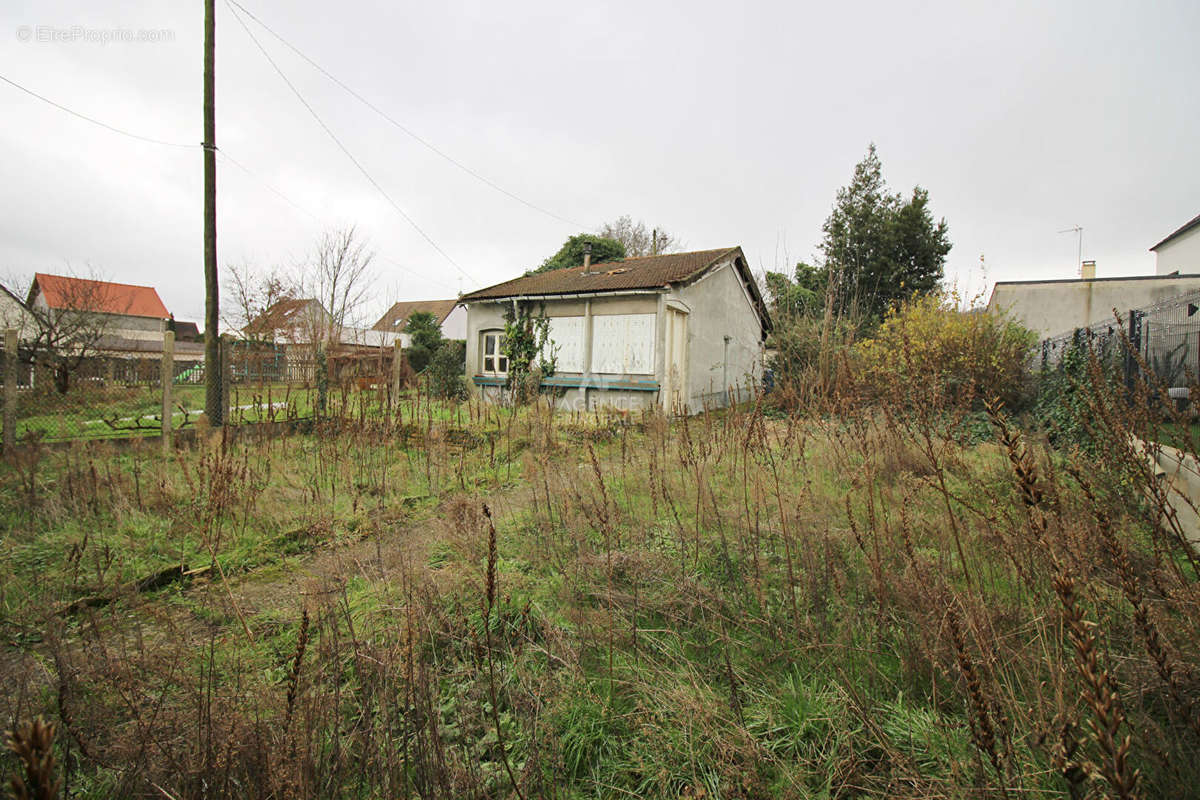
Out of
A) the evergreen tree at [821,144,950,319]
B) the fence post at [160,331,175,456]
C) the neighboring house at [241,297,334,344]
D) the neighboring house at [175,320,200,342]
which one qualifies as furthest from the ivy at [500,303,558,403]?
the neighboring house at [175,320,200,342]

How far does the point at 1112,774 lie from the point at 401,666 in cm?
184

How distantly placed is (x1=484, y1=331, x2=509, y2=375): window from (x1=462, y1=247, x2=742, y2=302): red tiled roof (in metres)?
1.26

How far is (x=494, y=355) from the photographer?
A: 17.1 meters

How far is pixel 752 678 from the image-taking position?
1.98m

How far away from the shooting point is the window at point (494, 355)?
660 inches

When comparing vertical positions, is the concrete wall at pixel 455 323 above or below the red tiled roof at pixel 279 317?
above

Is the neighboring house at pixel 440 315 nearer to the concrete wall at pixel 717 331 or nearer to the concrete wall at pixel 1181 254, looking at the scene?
the concrete wall at pixel 717 331

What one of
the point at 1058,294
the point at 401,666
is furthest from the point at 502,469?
the point at 1058,294

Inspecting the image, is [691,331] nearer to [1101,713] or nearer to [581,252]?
[581,252]

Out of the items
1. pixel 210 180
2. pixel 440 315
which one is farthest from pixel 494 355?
pixel 440 315

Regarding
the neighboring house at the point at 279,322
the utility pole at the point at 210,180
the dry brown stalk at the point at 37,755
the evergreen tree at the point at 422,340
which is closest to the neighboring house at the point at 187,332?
the neighboring house at the point at 279,322

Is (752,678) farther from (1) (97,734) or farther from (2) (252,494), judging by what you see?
(2) (252,494)

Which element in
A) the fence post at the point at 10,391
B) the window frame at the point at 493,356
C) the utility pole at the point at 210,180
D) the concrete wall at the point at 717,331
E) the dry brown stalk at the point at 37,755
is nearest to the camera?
the dry brown stalk at the point at 37,755

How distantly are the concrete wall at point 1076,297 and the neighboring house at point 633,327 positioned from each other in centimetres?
910
